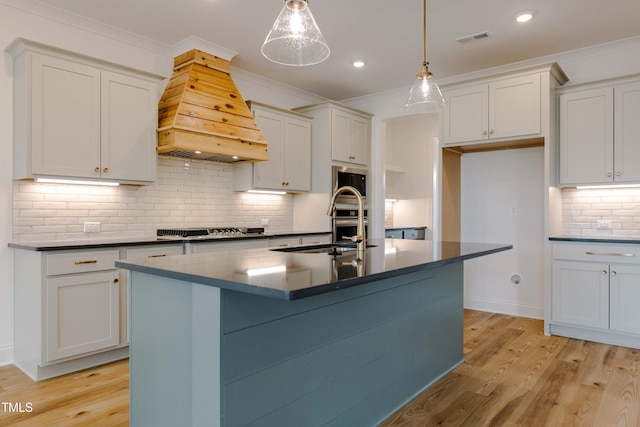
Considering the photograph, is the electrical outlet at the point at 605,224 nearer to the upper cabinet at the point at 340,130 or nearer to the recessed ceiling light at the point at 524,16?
the recessed ceiling light at the point at 524,16

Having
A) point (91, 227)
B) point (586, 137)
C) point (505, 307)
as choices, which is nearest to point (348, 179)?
point (505, 307)

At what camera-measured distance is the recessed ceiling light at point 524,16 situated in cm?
342

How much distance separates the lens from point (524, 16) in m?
3.45

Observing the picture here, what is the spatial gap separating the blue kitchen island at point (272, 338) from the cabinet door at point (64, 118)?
174 centimetres

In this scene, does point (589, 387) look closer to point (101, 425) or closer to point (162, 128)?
point (101, 425)

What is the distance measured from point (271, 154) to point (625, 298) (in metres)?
3.68

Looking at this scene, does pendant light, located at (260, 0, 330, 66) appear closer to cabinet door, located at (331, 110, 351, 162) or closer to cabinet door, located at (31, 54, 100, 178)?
cabinet door, located at (31, 54, 100, 178)

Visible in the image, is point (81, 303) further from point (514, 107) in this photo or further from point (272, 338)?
point (514, 107)

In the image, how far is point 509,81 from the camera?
416 cm

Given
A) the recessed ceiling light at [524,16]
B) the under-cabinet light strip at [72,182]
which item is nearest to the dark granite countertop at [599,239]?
the recessed ceiling light at [524,16]

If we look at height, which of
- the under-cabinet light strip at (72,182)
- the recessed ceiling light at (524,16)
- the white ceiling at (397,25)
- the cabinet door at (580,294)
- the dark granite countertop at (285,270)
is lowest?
the cabinet door at (580,294)

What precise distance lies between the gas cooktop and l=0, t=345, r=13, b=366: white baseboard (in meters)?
1.36

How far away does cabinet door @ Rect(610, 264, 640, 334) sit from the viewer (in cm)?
356

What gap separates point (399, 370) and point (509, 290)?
2.92 meters
